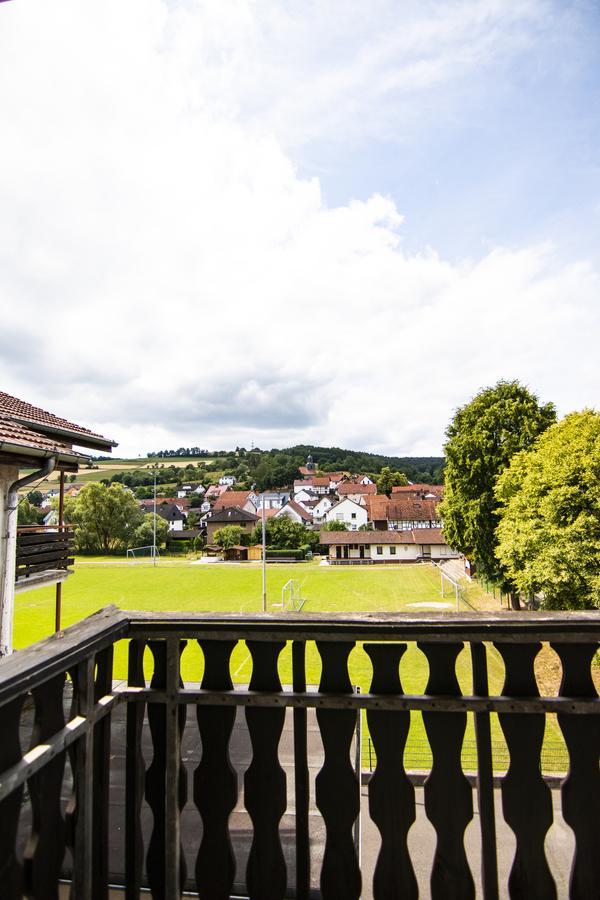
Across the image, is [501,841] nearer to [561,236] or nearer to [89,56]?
[89,56]

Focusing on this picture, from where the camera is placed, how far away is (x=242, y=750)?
3.65 m

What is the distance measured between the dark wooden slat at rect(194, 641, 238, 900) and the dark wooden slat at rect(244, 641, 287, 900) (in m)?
0.05

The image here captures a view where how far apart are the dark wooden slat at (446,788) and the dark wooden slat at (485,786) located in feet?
0.12

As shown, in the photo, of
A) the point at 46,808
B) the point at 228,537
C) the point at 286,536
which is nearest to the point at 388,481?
the point at 286,536

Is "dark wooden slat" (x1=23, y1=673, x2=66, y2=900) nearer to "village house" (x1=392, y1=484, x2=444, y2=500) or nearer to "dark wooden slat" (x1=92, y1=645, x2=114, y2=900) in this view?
"dark wooden slat" (x1=92, y1=645, x2=114, y2=900)

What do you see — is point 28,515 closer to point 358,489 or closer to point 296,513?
point 296,513

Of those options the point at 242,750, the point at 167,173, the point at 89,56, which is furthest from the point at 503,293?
the point at 242,750

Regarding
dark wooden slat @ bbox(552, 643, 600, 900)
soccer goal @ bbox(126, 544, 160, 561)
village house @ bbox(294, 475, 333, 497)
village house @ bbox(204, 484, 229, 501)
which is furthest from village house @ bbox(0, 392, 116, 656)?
village house @ bbox(204, 484, 229, 501)

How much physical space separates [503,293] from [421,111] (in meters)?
6.36

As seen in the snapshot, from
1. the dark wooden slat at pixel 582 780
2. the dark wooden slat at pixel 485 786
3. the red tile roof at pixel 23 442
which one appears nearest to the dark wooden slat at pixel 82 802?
the dark wooden slat at pixel 485 786

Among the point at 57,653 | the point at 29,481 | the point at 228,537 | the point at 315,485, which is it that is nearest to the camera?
the point at 57,653

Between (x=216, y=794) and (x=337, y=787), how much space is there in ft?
1.10

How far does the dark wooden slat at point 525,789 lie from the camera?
1213 millimetres

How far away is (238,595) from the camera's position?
23422 millimetres
